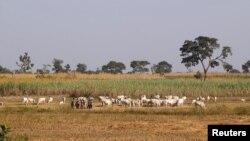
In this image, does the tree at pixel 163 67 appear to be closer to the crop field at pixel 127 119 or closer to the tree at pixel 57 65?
the tree at pixel 57 65

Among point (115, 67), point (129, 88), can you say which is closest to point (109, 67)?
point (115, 67)

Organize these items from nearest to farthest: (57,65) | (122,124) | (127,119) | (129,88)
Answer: (122,124)
(127,119)
(129,88)
(57,65)

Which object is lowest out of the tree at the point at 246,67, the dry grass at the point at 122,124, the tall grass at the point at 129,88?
the dry grass at the point at 122,124

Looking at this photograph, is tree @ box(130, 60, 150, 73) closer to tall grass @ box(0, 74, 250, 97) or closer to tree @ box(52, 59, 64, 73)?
tree @ box(52, 59, 64, 73)

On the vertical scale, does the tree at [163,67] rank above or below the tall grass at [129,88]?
above

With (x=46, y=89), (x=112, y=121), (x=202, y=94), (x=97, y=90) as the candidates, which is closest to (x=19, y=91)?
(x=46, y=89)

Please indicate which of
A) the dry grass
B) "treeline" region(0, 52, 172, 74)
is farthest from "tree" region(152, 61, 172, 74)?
the dry grass

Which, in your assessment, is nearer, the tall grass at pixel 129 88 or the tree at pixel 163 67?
the tall grass at pixel 129 88

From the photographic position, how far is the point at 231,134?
8391mm

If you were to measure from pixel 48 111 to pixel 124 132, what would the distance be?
13.0 m

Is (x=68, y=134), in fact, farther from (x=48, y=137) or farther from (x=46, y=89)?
(x=46, y=89)

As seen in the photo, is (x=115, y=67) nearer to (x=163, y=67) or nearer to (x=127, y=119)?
(x=163, y=67)

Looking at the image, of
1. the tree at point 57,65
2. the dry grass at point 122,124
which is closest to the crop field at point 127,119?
the dry grass at point 122,124

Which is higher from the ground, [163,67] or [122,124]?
[163,67]
